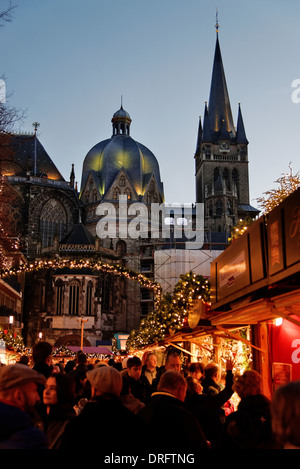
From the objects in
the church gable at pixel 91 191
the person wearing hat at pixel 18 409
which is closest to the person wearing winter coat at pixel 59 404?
the person wearing hat at pixel 18 409

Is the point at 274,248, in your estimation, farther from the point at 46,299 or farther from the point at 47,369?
the point at 46,299

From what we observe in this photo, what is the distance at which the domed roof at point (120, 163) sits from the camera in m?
71.6

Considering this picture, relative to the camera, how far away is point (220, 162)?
89.8 metres

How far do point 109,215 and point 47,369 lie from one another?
204 feet

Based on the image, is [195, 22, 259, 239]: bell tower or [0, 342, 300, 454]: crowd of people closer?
[0, 342, 300, 454]: crowd of people

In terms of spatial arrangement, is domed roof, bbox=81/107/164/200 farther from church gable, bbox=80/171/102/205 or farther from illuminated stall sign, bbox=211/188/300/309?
illuminated stall sign, bbox=211/188/300/309

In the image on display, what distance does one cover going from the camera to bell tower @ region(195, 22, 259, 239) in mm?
81812

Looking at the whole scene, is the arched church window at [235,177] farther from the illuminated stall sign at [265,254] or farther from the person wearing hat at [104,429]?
the person wearing hat at [104,429]

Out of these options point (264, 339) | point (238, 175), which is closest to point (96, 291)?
point (238, 175)

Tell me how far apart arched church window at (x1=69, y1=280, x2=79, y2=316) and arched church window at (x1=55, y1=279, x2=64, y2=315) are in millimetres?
854

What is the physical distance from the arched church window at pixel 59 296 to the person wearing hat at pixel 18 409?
53242mm

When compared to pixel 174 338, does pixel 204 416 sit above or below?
below

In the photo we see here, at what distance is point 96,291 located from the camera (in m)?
56.8

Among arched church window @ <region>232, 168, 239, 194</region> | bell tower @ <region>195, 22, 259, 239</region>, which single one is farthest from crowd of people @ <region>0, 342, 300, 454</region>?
arched church window @ <region>232, 168, 239, 194</region>
